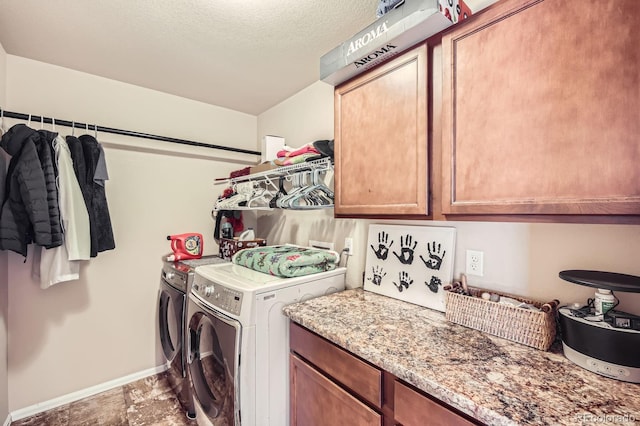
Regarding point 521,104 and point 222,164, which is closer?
point 521,104

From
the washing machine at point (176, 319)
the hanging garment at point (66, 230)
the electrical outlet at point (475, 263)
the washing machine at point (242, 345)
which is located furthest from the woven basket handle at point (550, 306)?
the hanging garment at point (66, 230)

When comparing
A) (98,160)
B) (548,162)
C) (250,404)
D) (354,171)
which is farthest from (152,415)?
(548,162)

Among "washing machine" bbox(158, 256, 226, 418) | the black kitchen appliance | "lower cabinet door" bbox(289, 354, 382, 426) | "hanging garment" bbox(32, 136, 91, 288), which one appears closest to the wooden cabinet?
"lower cabinet door" bbox(289, 354, 382, 426)

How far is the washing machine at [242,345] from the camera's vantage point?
1.36m

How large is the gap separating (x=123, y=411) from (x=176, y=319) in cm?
75

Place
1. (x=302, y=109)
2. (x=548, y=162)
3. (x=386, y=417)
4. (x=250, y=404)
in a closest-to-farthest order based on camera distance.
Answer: (x=548, y=162) < (x=386, y=417) < (x=250, y=404) < (x=302, y=109)

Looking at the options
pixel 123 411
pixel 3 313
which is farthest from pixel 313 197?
pixel 3 313

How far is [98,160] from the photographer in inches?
77.0

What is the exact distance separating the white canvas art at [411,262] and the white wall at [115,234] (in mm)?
1759

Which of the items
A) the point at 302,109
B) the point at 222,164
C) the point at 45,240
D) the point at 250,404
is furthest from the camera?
the point at 222,164

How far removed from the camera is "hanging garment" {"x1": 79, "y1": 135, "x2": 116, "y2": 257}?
192 cm

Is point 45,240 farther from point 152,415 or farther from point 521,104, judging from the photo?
point 521,104

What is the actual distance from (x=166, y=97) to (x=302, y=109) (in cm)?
122

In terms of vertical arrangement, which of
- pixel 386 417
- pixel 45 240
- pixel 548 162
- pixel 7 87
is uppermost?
pixel 7 87
